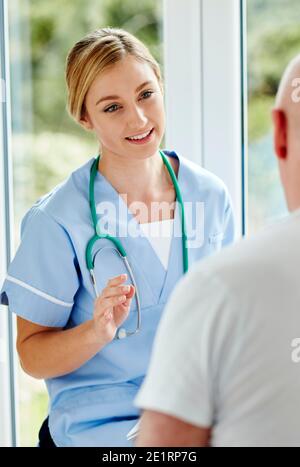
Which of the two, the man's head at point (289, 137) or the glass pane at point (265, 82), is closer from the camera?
the man's head at point (289, 137)

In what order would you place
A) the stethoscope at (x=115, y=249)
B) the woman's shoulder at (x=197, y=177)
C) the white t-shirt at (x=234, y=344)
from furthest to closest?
the woman's shoulder at (x=197, y=177), the stethoscope at (x=115, y=249), the white t-shirt at (x=234, y=344)

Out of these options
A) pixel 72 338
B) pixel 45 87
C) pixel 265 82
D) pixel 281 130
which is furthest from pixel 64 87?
pixel 281 130

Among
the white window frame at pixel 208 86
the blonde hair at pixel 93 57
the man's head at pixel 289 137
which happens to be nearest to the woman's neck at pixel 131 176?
the blonde hair at pixel 93 57

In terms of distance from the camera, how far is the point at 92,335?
1.50m

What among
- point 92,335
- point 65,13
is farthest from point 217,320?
point 65,13

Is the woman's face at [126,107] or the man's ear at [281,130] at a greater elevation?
the woman's face at [126,107]

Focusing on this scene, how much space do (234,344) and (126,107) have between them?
839mm

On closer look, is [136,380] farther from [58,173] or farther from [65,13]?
[65,13]

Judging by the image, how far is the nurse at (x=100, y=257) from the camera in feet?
5.09

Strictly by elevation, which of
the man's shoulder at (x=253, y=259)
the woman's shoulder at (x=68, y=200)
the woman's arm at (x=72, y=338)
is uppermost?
the woman's shoulder at (x=68, y=200)

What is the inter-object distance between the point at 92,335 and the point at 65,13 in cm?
80

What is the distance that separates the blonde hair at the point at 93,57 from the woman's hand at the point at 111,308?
1.31ft

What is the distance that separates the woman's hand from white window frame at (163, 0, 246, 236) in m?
0.52

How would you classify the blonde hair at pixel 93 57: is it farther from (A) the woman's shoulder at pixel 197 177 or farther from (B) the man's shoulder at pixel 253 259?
(B) the man's shoulder at pixel 253 259
